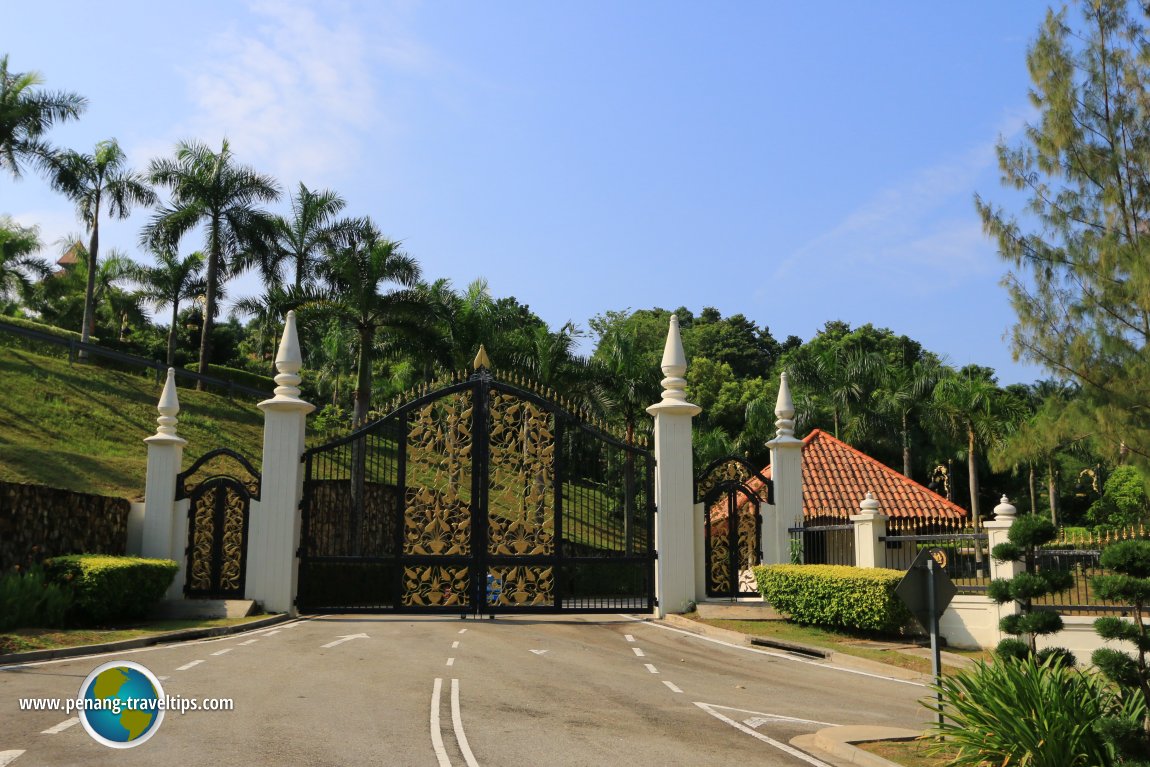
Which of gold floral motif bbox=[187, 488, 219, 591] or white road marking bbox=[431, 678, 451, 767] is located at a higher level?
gold floral motif bbox=[187, 488, 219, 591]

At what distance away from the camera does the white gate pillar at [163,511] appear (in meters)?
17.1

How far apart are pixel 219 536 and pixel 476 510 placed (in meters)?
4.53

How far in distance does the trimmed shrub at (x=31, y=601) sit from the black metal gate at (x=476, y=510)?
162 inches

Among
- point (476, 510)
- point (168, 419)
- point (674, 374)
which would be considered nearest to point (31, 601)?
point (168, 419)

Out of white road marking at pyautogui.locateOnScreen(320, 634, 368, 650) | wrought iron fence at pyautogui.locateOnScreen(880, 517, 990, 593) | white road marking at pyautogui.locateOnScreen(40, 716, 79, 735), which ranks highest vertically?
wrought iron fence at pyautogui.locateOnScreen(880, 517, 990, 593)

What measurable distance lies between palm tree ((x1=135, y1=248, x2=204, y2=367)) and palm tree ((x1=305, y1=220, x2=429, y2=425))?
63.8 ft

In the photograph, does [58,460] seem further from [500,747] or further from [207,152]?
[500,747]

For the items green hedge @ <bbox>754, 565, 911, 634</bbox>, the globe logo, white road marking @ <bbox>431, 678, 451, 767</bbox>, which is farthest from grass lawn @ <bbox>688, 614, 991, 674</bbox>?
the globe logo

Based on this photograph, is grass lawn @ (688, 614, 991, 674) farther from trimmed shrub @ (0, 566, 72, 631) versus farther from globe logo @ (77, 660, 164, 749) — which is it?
trimmed shrub @ (0, 566, 72, 631)

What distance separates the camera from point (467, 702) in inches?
365

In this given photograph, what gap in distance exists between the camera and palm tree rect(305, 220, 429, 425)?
27.0m

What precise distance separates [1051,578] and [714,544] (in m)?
9.56

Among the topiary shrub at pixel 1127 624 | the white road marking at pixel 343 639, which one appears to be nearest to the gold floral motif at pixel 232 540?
the white road marking at pixel 343 639

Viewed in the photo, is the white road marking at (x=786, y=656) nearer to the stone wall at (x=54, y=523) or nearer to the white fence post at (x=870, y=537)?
the white fence post at (x=870, y=537)
